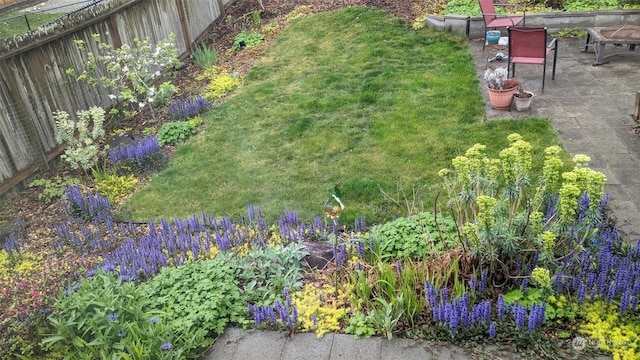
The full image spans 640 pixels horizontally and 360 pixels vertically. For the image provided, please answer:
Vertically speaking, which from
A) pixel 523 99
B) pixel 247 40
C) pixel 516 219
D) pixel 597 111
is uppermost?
pixel 247 40

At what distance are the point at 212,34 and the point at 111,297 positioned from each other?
341 inches

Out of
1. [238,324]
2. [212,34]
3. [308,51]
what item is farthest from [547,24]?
[238,324]

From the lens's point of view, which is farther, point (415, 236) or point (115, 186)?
point (115, 186)

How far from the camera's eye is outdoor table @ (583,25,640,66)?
797 centimetres

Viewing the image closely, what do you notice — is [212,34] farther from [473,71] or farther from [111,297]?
[111,297]

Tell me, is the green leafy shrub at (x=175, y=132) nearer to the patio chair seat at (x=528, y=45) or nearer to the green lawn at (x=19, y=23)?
the green lawn at (x=19, y=23)

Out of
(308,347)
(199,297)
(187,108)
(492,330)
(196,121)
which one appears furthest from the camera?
(187,108)

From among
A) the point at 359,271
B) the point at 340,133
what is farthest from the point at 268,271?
the point at 340,133

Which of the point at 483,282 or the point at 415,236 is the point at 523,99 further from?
the point at 483,282

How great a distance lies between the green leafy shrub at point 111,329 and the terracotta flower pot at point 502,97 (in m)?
5.19

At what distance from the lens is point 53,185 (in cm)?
664

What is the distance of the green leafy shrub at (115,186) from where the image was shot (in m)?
6.52

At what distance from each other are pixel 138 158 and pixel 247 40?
15.7 ft

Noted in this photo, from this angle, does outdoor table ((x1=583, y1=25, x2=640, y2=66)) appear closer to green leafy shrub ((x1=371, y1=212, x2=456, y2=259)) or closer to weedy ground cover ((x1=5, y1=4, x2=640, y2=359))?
weedy ground cover ((x1=5, y1=4, x2=640, y2=359))
